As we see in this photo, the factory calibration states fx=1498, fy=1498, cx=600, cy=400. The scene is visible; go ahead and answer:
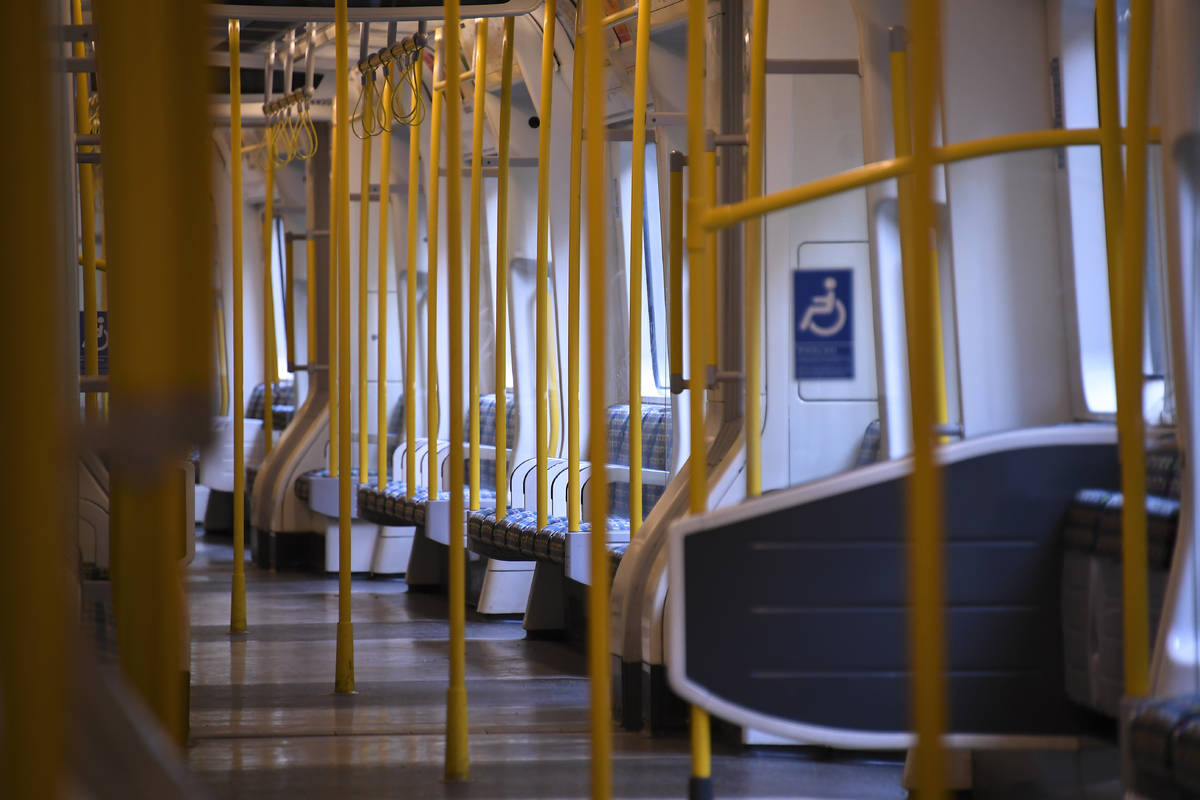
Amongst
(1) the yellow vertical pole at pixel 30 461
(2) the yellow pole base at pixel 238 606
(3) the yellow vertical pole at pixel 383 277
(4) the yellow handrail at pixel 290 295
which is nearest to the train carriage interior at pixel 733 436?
(1) the yellow vertical pole at pixel 30 461

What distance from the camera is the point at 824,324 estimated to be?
10.5 feet

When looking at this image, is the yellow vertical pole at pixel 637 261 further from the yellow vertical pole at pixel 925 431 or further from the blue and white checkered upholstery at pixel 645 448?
the yellow vertical pole at pixel 925 431

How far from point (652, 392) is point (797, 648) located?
4847 millimetres

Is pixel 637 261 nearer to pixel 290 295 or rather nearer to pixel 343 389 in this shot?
pixel 343 389

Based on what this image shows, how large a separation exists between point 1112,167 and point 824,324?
66 cm

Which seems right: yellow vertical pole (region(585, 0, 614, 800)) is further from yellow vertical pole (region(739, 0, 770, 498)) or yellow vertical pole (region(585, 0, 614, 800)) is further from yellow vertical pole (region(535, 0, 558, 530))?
yellow vertical pole (region(535, 0, 558, 530))

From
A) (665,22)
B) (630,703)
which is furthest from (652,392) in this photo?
(630,703)

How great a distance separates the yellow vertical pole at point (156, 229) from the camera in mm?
1098

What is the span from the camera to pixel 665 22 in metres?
6.27

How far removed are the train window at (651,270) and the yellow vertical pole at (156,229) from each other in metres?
6.14

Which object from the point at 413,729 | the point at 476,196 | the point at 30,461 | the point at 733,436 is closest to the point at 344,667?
the point at 413,729

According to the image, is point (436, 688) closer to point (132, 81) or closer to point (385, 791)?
point (385, 791)

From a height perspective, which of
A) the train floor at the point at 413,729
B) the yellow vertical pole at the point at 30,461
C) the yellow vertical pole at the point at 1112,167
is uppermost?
the yellow vertical pole at the point at 1112,167

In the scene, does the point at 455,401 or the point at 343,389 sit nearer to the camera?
the point at 455,401
